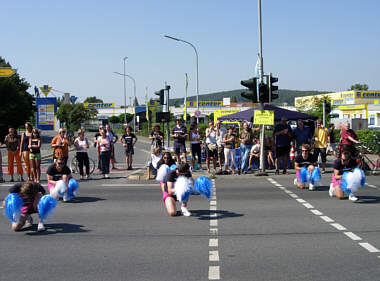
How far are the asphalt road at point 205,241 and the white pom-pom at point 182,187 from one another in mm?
456

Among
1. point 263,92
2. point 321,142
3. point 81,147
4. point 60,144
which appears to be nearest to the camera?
point 60,144

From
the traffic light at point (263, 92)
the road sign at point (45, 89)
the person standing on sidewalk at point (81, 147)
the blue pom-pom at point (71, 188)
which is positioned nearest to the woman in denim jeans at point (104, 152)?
the person standing on sidewalk at point (81, 147)

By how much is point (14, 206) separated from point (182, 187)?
9.82 feet

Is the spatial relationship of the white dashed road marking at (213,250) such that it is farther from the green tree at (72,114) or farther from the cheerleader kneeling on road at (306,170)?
the green tree at (72,114)

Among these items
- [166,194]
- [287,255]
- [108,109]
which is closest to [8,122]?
[166,194]

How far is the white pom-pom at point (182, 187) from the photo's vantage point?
8688 mm

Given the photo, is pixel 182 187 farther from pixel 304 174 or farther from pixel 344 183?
pixel 304 174

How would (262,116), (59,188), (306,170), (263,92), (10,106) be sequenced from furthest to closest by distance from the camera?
(10,106) < (262,116) < (263,92) < (306,170) < (59,188)

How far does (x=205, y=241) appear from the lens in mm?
7020

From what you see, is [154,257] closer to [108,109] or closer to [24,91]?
[24,91]

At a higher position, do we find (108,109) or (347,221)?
(108,109)

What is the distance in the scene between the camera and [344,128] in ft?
49.5

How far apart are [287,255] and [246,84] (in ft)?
34.0

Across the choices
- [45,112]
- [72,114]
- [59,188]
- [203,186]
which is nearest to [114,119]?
[72,114]
